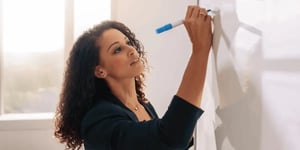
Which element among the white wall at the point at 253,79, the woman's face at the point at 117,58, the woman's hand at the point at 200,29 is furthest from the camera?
the woman's face at the point at 117,58

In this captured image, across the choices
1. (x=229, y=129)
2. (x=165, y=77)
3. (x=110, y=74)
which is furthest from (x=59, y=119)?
(x=165, y=77)

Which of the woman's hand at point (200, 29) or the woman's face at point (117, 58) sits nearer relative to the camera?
the woman's hand at point (200, 29)

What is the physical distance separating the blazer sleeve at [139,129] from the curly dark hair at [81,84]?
0.11 meters

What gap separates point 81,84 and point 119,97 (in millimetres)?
118

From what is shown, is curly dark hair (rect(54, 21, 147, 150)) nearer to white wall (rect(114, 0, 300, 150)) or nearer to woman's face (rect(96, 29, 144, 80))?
woman's face (rect(96, 29, 144, 80))

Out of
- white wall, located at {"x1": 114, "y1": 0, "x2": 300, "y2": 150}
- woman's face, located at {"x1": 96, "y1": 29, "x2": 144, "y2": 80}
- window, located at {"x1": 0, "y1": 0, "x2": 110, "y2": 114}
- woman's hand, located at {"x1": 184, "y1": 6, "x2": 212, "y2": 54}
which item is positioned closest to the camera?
white wall, located at {"x1": 114, "y1": 0, "x2": 300, "y2": 150}

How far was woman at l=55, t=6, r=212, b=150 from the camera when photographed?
73 centimetres

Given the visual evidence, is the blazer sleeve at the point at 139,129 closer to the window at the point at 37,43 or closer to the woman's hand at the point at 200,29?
the woman's hand at the point at 200,29

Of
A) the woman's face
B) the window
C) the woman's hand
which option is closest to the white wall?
the woman's hand

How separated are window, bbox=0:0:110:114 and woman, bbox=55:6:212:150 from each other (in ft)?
2.81

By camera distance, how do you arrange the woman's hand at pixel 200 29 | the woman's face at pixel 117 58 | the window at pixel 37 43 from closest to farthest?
the woman's hand at pixel 200 29 → the woman's face at pixel 117 58 → the window at pixel 37 43

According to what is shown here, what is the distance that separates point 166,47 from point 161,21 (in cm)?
15

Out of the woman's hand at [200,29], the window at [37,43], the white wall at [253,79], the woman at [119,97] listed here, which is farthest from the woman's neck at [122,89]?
the window at [37,43]

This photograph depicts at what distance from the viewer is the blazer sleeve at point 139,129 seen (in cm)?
73
